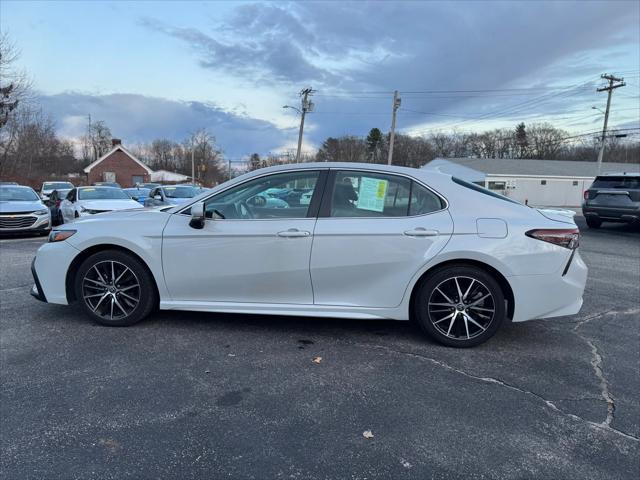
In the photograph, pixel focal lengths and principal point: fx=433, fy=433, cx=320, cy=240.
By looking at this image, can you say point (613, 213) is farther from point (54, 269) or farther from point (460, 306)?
point (54, 269)

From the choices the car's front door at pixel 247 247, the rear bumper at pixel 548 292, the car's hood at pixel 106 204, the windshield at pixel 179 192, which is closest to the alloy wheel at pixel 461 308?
the rear bumper at pixel 548 292

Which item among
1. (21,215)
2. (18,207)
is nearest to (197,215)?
(21,215)

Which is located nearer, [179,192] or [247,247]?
[247,247]

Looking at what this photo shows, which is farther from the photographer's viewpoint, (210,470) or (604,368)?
(604,368)

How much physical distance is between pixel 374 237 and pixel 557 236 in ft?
5.16

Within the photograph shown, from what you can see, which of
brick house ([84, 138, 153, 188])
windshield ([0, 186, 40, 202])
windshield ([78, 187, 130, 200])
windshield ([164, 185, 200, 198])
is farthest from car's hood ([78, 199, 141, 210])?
brick house ([84, 138, 153, 188])

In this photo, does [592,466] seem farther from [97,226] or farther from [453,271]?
[97,226]

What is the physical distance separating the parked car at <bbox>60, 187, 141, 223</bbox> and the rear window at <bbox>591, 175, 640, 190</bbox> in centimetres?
1415

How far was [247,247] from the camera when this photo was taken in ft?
12.8

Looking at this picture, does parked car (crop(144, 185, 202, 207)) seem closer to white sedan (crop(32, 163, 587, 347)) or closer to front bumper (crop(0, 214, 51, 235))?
front bumper (crop(0, 214, 51, 235))

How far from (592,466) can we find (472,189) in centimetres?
235

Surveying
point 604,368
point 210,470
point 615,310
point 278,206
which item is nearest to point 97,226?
point 278,206

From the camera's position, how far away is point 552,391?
10.4 feet

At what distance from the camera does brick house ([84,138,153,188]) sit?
182 feet
